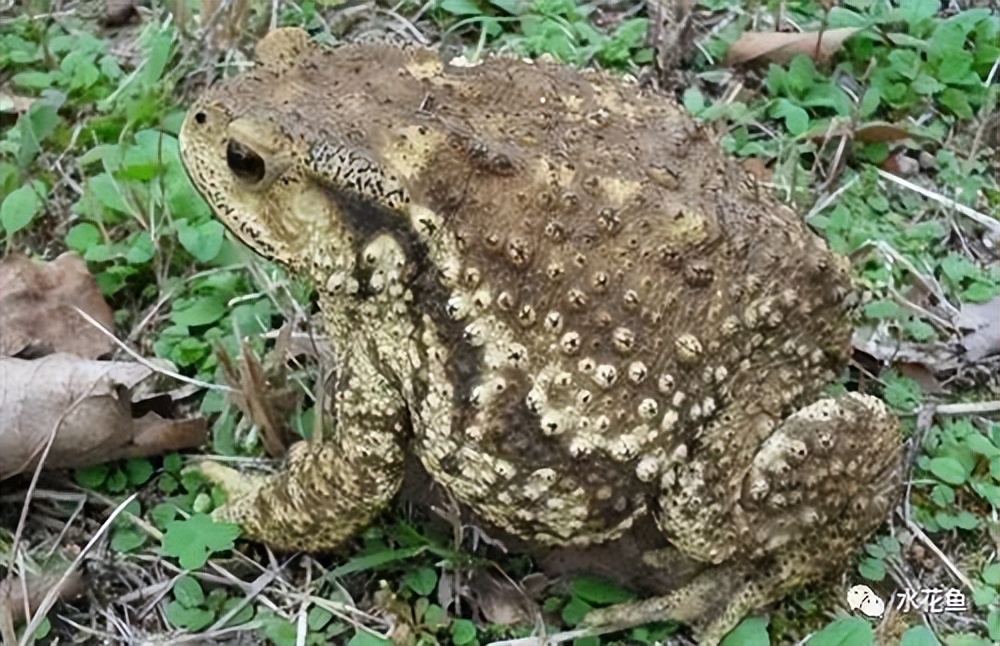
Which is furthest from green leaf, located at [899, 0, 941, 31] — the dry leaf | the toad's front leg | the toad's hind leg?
the dry leaf

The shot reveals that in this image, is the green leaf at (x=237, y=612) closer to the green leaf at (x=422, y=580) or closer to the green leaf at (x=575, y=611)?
the green leaf at (x=422, y=580)

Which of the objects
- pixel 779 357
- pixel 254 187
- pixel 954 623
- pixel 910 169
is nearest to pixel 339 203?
pixel 254 187

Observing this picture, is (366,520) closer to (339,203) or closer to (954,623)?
(339,203)

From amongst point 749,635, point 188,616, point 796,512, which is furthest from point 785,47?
point 188,616

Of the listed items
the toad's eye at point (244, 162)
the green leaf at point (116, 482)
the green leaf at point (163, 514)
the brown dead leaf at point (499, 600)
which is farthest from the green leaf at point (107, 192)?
the brown dead leaf at point (499, 600)

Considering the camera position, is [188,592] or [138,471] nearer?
Answer: [188,592]

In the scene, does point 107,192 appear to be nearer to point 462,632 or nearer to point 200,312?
point 200,312
